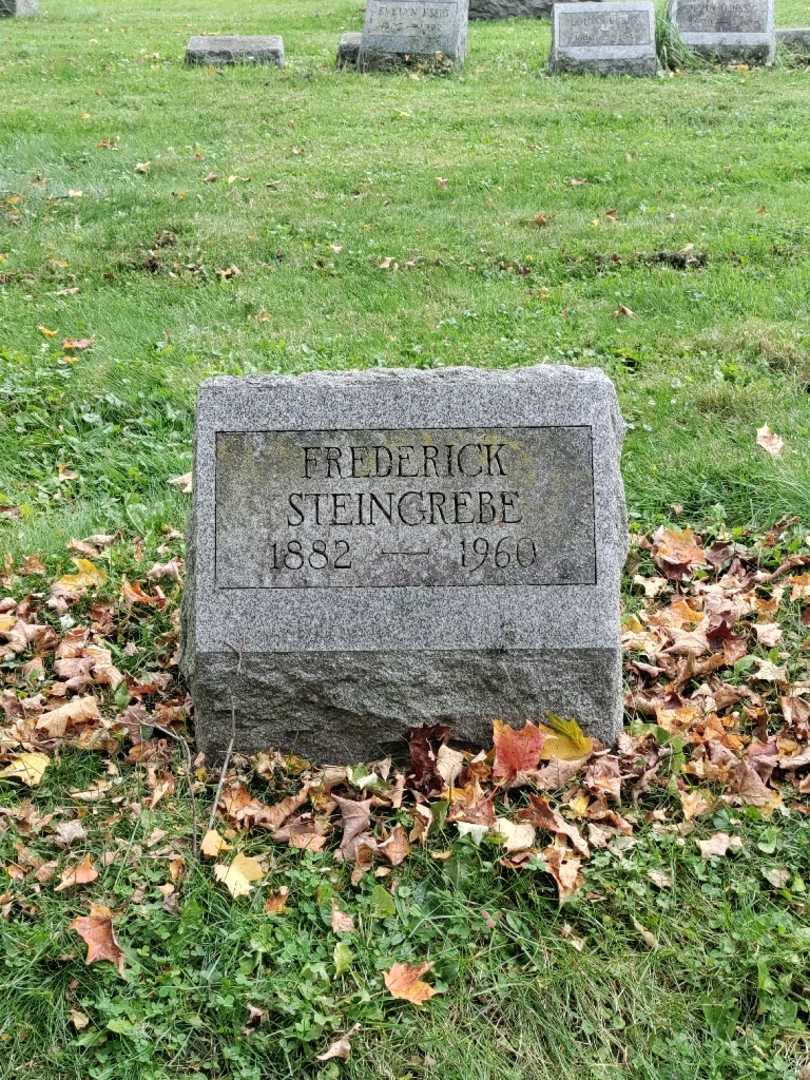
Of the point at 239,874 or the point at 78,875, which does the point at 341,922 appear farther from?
the point at 78,875

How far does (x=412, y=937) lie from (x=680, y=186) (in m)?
7.85

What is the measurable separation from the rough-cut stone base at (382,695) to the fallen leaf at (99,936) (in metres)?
0.72

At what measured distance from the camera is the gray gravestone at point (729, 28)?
13.2m

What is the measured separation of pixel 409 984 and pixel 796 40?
13861 mm

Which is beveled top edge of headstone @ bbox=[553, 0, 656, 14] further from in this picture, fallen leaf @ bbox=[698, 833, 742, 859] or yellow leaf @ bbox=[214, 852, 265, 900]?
yellow leaf @ bbox=[214, 852, 265, 900]

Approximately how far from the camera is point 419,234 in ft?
27.9

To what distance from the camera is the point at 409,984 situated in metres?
2.88

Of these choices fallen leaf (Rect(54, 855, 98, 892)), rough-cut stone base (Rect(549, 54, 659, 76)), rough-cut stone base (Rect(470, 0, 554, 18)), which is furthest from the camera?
rough-cut stone base (Rect(470, 0, 554, 18))

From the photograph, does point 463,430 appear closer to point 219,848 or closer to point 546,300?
point 219,848

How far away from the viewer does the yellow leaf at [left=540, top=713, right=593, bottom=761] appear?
3.53 metres

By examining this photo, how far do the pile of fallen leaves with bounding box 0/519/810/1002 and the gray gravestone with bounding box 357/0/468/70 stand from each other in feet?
35.3

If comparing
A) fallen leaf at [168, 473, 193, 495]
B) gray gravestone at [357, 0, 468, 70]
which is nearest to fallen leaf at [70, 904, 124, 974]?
fallen leaf at [168, 473, 193, 495]

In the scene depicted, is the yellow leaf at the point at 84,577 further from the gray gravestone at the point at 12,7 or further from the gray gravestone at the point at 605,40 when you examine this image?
the gray gravestone at the point at 12,7

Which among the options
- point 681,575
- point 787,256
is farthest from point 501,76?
point 681,575
